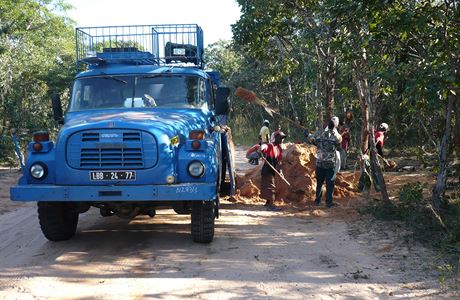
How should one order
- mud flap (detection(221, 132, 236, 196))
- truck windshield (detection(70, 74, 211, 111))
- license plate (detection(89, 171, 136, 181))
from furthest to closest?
mud flap (detection(221, 132, 236, 196)) < truck windshield (detection(70, 74, 211, 111)) < license plate (detection(89, 171, 136, 181))

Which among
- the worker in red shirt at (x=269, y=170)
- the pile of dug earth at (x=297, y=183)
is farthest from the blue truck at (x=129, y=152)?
the pile of dug earth at (x=297, y=183)

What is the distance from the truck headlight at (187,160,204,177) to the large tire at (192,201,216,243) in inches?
16.9

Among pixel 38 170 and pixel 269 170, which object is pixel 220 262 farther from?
pixel 269 170

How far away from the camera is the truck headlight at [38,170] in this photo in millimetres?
6387

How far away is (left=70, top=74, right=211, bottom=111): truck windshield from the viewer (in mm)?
7469

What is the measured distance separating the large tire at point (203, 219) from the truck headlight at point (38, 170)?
74.8 inches

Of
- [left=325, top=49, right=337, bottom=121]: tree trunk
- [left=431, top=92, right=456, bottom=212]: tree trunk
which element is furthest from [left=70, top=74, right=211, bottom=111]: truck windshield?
[left=325, top=49, right=337, bottom=121]: tree trunk

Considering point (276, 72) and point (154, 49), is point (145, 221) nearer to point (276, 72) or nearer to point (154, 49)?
point (154, 49)

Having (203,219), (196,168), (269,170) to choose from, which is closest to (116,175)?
(196,168)

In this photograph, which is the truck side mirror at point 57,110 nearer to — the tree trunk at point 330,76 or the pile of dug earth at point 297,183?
the pile of dug earth at point 297,183

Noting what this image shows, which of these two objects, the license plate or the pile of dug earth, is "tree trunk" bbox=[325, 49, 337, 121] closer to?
the pile of dug earth

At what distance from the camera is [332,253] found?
252 inches

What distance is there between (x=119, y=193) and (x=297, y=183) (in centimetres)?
556

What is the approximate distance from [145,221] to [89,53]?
3002 millimetres
